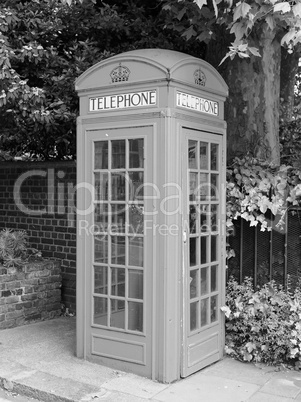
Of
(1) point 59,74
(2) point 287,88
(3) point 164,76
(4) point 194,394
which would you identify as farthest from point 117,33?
(4) point 194,394

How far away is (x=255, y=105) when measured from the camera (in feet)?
21.3

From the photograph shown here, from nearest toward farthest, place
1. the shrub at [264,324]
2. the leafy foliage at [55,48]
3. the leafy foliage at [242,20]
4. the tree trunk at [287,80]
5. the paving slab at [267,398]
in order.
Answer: the paving slab at [267,398] → the leafy foliage at [242,20] → the shrub at [264,324] → the leafy foliage at [55,48] → the tree trunk at [287,80]

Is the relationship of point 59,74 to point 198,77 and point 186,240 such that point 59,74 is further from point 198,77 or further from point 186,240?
point 186,240

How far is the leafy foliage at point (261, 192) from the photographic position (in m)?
5.55

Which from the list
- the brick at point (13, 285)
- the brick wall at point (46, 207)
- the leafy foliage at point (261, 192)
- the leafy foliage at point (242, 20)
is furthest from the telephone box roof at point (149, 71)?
the brick at point (13, 285)

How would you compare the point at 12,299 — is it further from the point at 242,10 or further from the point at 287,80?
the point at 287,80

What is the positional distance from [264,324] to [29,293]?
10.6ft

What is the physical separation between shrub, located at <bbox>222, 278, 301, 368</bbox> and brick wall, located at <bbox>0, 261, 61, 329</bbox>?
2.71 m

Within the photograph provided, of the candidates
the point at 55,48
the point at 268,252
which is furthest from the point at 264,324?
the point at 55,48

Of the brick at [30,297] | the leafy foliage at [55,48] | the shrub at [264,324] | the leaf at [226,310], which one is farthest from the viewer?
the brick at [30,297]

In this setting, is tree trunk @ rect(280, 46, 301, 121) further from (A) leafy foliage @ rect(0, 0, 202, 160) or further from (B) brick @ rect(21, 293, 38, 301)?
(B) brick @ rect(21, 293, 38, 301)

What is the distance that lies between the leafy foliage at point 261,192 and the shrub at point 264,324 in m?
0.71

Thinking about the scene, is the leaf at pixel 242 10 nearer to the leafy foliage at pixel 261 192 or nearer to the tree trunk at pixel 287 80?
the leafy foliage at pixel 261 192

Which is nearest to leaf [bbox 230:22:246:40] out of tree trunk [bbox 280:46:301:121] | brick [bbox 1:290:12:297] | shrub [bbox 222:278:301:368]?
shrub [bbox 222:278:301:368]
